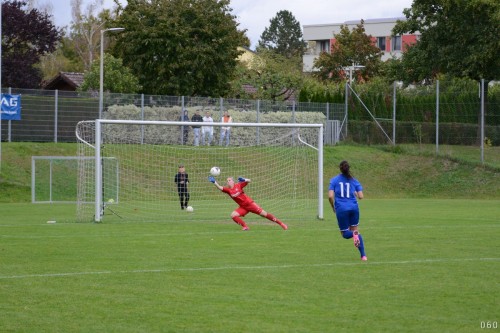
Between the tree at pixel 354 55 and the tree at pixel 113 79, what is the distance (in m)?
31.4

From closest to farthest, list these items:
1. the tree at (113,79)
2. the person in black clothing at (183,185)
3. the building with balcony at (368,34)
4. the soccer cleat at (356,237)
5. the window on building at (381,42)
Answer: the soccer cleat at (356,237) → the person in black clothing at (183,185) → the tree at (113,79) → the building with balcony at (368,34) → the window on building at (381,42)

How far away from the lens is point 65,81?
209 feet

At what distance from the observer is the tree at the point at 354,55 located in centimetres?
7894

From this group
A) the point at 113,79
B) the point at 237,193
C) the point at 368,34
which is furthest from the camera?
the point at 368,34

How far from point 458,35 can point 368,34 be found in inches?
2028

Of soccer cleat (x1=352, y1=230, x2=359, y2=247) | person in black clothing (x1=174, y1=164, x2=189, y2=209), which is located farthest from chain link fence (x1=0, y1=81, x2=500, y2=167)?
soccer cleat (x1=352, y1=230, x2=359, y2=247)

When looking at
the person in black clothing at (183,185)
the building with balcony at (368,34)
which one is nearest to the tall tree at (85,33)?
the building with balcony at (368,34)

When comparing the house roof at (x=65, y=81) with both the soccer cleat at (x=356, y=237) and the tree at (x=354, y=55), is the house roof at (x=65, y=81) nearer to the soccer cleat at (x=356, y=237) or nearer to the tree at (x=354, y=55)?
the tree at (x=354, y=55)

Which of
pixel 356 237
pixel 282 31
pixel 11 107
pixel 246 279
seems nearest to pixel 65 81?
pixel 11 107

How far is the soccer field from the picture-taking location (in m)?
10.0

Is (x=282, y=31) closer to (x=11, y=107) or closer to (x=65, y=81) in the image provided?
(x=65, y=81)

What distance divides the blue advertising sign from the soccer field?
15.8 meters

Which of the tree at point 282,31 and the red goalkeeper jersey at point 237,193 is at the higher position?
the tree at point 282,31

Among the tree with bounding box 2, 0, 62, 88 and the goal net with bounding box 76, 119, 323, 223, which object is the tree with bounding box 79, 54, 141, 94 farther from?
the goal net with bounding box 76, 119, 323, 223
